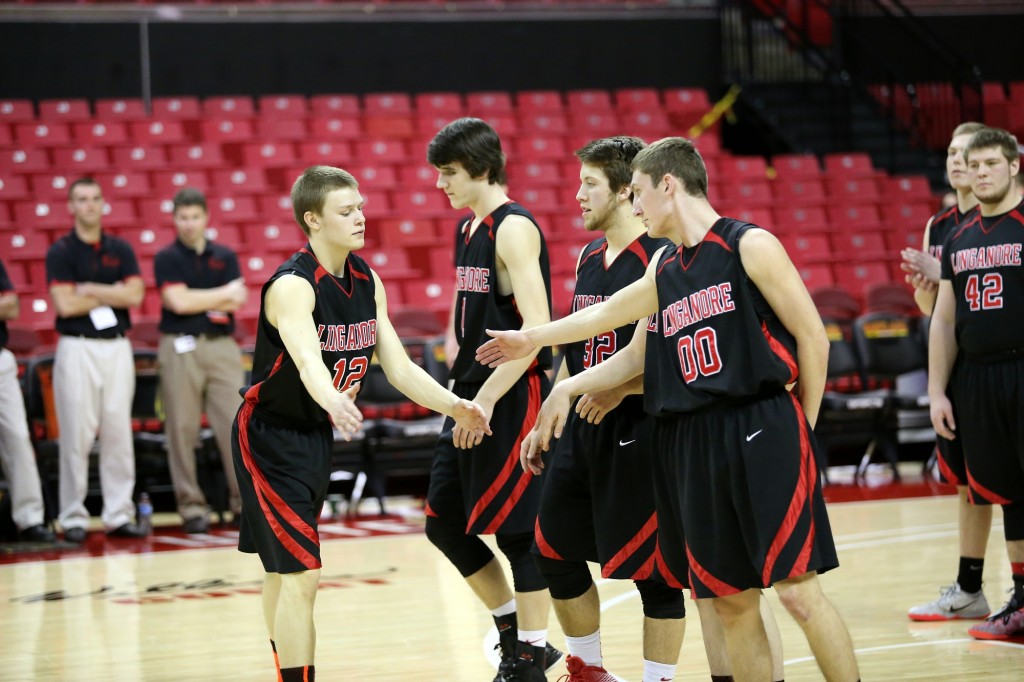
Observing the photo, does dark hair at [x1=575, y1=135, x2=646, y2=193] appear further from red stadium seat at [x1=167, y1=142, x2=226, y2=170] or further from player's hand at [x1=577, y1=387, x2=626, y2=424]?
red stadium seat at [x1=167, y1=142, x2=226, y2=170]

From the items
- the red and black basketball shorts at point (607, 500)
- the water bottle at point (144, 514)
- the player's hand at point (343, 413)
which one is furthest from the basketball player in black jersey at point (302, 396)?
the water bottle at point (144, 514)

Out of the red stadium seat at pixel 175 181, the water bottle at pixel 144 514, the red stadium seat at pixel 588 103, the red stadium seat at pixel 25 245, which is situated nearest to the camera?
the water bottle at pixel 144 514

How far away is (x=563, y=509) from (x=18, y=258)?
28.7 feet

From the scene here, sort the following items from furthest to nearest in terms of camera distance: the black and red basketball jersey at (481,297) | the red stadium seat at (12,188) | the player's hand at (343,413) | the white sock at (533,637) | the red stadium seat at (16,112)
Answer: the red stadium seat at (16,112) < the red stadium seat at (12,188) < the black and red basketball jersey at (481,297) < the white sock at (533,637) < the player's hand at (343,413)

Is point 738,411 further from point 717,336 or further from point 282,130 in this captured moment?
point 282,130

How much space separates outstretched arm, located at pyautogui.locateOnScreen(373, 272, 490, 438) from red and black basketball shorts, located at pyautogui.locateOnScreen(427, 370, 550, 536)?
0.27 metres

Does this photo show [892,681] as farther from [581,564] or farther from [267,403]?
[267,403]

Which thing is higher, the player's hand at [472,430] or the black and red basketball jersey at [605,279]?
the black and red basketball jersey at [605,279]

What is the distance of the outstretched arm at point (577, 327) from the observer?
3.89 metres

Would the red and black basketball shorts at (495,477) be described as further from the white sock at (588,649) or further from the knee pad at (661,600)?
the knee pad at (661,600)

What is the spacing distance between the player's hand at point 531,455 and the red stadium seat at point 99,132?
35.1 feet

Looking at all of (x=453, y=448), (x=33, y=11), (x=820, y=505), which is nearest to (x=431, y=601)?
(x=453, y=448)

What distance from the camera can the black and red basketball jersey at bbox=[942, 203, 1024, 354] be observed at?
512cm

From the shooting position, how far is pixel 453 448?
471 centimetres
